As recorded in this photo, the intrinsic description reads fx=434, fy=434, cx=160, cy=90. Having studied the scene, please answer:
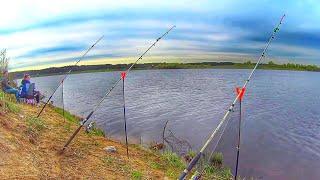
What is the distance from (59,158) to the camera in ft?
33.0

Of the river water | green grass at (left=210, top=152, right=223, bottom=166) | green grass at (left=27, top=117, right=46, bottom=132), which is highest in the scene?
green grass at (left=27, top=117, right=46, bottom=132)

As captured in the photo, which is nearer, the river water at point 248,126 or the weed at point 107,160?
the weed at point 107,160

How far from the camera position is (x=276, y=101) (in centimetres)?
4103

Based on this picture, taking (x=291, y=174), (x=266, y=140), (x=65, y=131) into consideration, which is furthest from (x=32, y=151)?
(x=266, y=140)

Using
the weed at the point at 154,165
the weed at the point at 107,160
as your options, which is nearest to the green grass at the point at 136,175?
the weed at the point at 107,160

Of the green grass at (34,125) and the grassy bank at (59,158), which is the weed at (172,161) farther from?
the green grass at (34,125)

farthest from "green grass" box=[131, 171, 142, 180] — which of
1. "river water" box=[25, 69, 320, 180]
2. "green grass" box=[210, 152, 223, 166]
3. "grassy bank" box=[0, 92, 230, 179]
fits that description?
"river water" box=[25, 69, 320, 180]

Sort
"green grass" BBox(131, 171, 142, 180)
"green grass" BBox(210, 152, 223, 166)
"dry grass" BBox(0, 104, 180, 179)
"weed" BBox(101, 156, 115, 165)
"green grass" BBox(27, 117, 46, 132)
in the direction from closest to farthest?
"dry grass" BBox(0, 104, 180, 179), "green grass" BBox(131, 171, 142, 180), "weed" BBox(101, 156, 115, 165), "green grass" BBox(27, 117, 46, 132), "green grass" BBox(210, 152, 223, 166)

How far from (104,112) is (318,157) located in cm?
1815

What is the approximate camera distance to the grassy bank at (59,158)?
8758 mm

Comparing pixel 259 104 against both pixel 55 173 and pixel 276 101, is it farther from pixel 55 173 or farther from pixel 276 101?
pixel 55 173

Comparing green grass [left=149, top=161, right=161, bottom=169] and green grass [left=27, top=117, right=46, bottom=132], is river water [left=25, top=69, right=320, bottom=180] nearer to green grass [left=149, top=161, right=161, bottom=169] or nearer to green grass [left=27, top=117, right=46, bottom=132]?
green grass [left=149, top=161, right=161, bottom=169]

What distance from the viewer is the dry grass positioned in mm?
8695

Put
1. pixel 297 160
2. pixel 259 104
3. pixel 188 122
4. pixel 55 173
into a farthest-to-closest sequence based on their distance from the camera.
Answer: pixel 259 104
pixel 188 122
pixel 297 160
pixel 55 173
